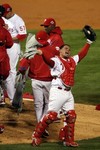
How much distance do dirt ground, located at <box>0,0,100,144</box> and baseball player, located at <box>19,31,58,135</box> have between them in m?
0.67

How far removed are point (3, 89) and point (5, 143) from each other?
2.55 meters

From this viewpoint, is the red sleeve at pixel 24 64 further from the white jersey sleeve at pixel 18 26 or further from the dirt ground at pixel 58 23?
the white jersey sleeve at pixel 18 26

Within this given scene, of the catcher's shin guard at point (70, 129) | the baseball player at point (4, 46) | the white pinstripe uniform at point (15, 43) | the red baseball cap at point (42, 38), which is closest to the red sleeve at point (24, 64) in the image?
the baseball player at point (4, 46)

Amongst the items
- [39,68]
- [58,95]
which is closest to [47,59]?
[58,95]

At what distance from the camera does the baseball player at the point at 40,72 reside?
12938 mm

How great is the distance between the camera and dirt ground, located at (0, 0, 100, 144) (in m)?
13.5

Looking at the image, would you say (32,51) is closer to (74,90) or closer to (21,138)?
(21,138)

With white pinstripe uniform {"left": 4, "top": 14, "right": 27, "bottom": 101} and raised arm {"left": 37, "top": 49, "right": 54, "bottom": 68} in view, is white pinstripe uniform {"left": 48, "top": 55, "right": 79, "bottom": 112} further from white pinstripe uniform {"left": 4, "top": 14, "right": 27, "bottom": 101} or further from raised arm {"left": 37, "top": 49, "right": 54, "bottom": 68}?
white pinstripe uniform {"left": 4, "top": 14, "right": 27, "bottom": 101}

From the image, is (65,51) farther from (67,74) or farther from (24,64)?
(24,64)

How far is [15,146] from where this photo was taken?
11836 millimetres

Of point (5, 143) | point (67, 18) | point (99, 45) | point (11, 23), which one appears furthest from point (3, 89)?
point (67, 18)

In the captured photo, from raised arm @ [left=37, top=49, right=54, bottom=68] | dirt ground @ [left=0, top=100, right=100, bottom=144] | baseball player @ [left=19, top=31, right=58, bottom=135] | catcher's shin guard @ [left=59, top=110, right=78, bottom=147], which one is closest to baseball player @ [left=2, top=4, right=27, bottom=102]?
dirt ground @ [left=0, top=100, right=100, bottom=144]

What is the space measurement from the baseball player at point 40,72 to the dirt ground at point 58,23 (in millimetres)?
673

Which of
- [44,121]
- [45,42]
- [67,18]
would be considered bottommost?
[67,18]
